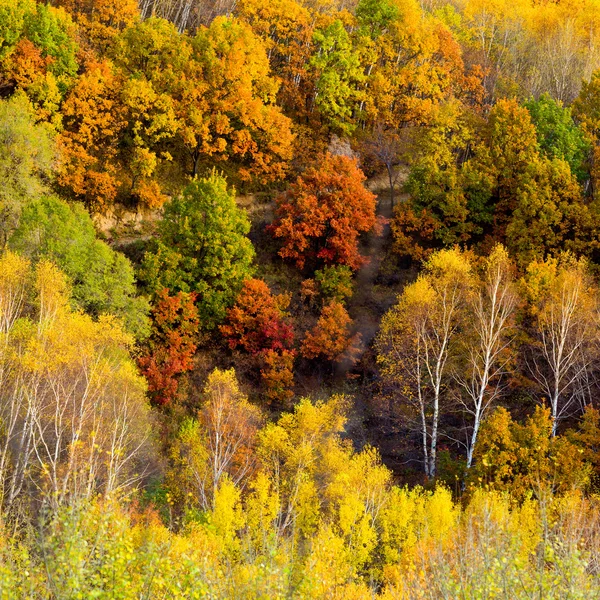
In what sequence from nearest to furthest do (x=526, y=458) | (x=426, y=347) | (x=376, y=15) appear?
1. (x=526, y=458)
2. (x=426, y=347)
3. (x=376, y=15)

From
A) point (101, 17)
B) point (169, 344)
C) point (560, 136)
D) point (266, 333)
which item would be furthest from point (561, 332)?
point (101, 17)

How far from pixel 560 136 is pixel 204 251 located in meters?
26.4

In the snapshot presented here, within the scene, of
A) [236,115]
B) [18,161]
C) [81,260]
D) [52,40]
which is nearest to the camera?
[81,260]

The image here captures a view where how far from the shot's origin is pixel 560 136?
190 feet

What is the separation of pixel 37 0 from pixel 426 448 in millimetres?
50474

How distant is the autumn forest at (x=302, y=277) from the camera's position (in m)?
35.1

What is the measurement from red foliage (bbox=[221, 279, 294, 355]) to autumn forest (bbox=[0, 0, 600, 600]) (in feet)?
0.57

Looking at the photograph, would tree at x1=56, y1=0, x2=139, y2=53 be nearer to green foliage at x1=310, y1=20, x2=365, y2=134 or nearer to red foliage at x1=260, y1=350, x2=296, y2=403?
green foliage at x1=310, y1=20, x2=365, y2=134

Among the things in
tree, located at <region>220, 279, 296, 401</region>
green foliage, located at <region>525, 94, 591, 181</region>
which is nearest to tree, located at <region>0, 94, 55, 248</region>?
tree, located at <region>220, 279, 296, 401</region>

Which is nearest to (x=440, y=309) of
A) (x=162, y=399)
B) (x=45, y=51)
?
(x=162, y=399)

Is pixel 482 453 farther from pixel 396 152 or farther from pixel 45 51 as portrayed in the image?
pixel 45 51

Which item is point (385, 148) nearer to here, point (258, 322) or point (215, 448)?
point (258, 322)

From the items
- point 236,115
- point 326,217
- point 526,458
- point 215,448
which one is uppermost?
point 236,115

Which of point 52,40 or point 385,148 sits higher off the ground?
point 52,40
